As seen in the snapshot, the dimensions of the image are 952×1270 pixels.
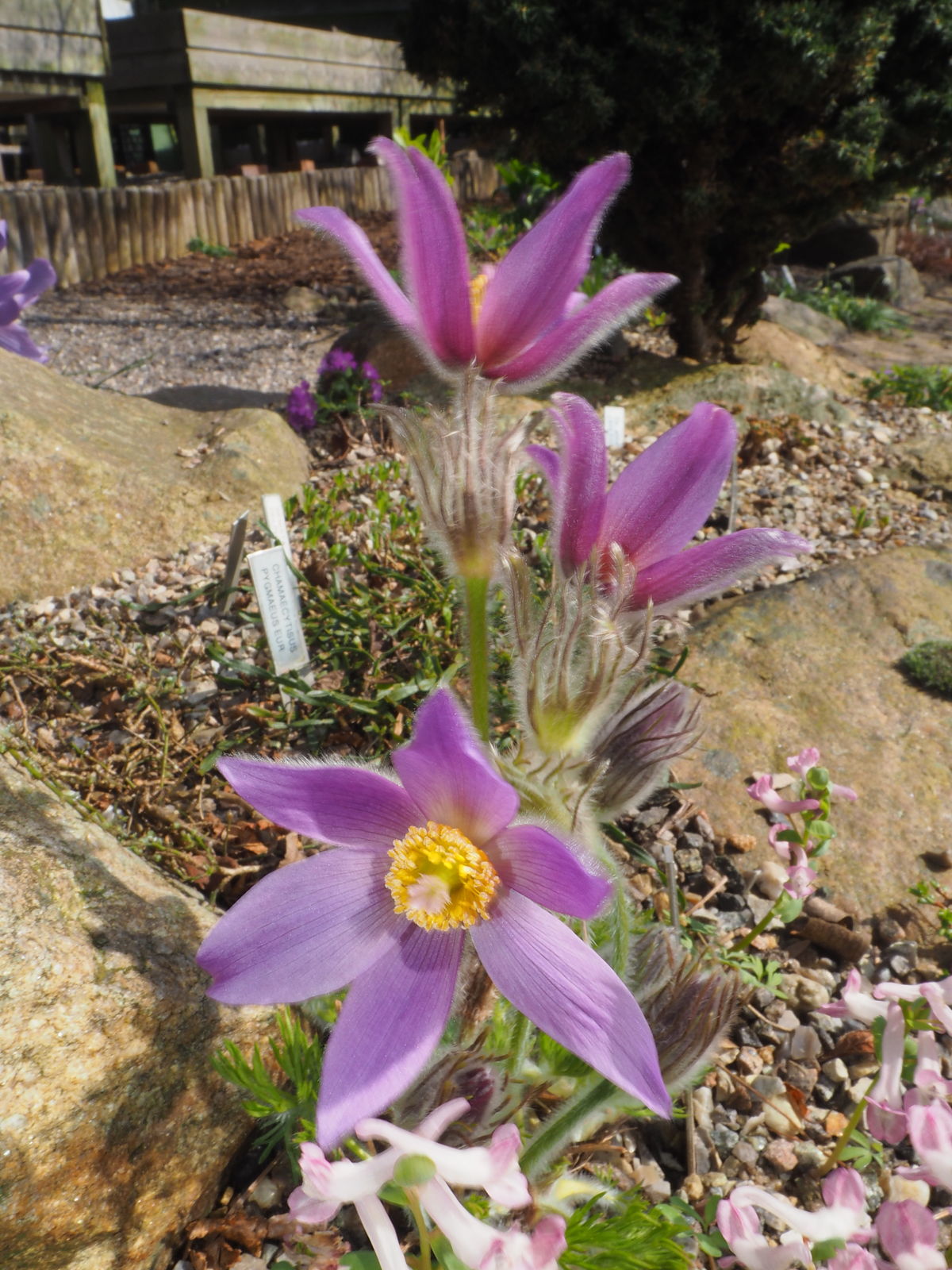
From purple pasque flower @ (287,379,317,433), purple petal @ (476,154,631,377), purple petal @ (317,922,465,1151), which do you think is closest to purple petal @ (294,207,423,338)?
purple petal @ (476,154,631,377)

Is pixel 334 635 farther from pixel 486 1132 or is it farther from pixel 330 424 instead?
pixel 330 424

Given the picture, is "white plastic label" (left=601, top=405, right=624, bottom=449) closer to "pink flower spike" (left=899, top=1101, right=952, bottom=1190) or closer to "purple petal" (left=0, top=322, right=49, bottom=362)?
"purple petal" (left=0, top=322, right=49, bottom=362)

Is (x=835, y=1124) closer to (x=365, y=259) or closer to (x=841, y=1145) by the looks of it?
(x=841, y=1145)

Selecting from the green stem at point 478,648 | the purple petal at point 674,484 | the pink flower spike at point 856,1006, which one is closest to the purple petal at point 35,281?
the green stem at point 478,648

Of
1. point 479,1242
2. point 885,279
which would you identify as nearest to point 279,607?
point 479,1242

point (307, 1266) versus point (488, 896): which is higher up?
point (488, 896)

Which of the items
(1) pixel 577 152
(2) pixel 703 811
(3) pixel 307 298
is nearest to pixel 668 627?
(2) pixel 703 811
